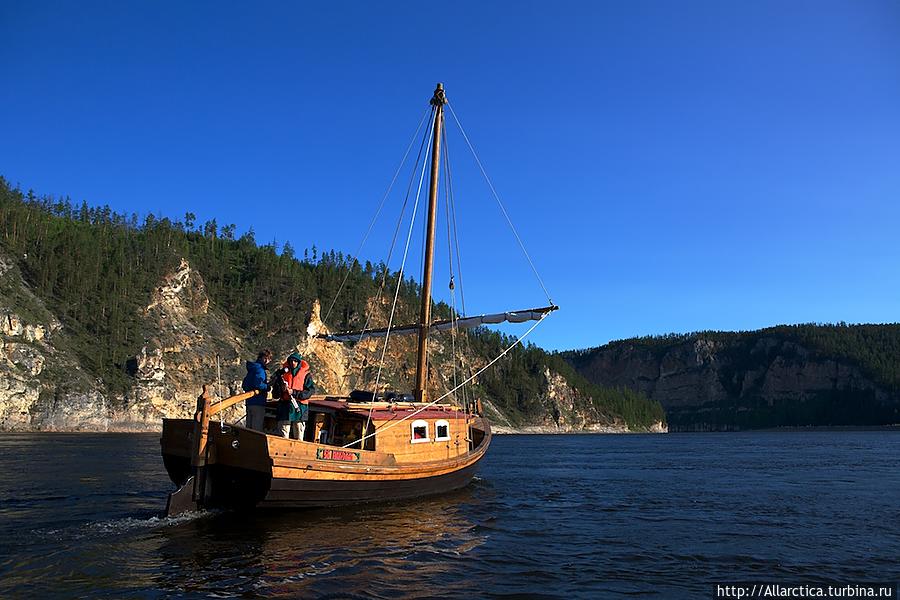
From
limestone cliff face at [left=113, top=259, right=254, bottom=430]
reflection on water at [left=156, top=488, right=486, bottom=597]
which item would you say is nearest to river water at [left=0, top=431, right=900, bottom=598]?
reflection on water at [left=156, top=488, right=486, bottom=597]

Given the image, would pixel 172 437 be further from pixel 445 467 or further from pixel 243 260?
pixel 243 260

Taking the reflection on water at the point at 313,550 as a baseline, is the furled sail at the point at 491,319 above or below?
above

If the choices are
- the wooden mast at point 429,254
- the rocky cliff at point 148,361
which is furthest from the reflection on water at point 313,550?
the rocky cliff at point 148,361

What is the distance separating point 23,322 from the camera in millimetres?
106625

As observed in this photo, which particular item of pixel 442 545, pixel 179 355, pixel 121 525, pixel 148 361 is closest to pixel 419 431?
pixel 442 545

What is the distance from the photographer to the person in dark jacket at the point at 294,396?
782 inches

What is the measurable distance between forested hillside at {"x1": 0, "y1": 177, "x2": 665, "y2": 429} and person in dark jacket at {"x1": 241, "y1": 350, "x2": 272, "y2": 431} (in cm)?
Result: 9380

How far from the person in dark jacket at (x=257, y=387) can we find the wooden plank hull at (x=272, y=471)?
1.65m

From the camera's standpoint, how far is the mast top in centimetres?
3088

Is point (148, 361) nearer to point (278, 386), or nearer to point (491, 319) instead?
point (491, 319)

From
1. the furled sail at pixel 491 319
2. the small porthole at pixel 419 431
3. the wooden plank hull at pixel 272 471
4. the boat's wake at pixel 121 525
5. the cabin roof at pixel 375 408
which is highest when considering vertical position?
the furled sail at pixel 491 319

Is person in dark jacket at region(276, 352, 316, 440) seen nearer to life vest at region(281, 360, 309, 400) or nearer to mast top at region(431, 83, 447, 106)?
life vest at region(281, 360, 309, 400)

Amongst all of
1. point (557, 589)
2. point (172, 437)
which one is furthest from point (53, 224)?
point (557, 589)

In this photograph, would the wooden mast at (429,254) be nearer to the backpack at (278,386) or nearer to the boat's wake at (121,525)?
the backpack at (278,386)
